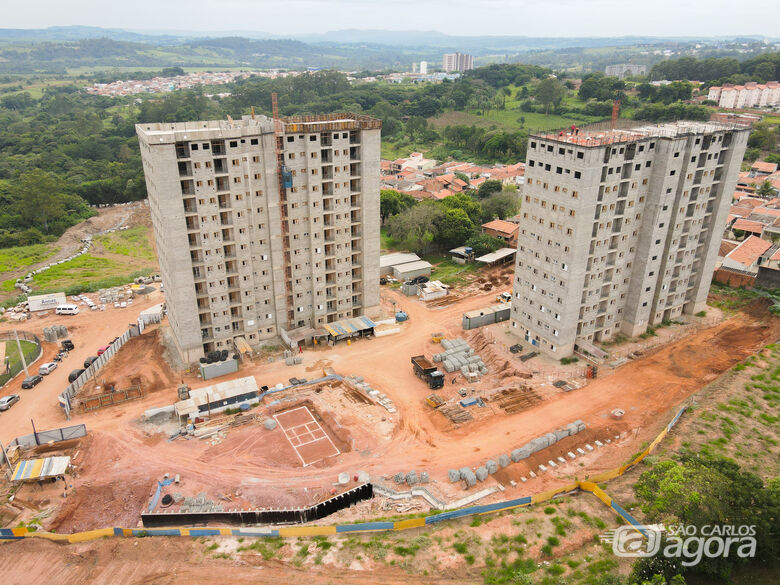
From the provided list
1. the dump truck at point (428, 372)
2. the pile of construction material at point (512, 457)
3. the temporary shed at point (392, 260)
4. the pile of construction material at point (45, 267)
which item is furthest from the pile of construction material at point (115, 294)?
the pile of construction material at point (512, 457)

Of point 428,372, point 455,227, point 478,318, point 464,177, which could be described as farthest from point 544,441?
point 464,177

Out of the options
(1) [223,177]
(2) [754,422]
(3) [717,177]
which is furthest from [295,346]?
(3) [717,177]

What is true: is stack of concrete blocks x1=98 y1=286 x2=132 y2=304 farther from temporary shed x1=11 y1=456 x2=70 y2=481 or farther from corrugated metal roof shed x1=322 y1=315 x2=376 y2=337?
temporary shed x1=11 y1=456 x2=70 y2=481

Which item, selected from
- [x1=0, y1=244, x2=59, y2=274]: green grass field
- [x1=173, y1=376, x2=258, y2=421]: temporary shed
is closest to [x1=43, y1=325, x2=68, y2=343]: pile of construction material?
[x1=173, y1=376, x2=258, y2=421]: temporary shed

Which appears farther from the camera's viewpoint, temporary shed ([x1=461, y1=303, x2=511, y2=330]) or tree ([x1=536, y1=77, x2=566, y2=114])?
tree ([x1=536, y1=77, x2=566, y2=114])

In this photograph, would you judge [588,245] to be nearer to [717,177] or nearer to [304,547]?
[717,177]

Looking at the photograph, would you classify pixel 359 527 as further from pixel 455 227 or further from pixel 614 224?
pixel 455 227
